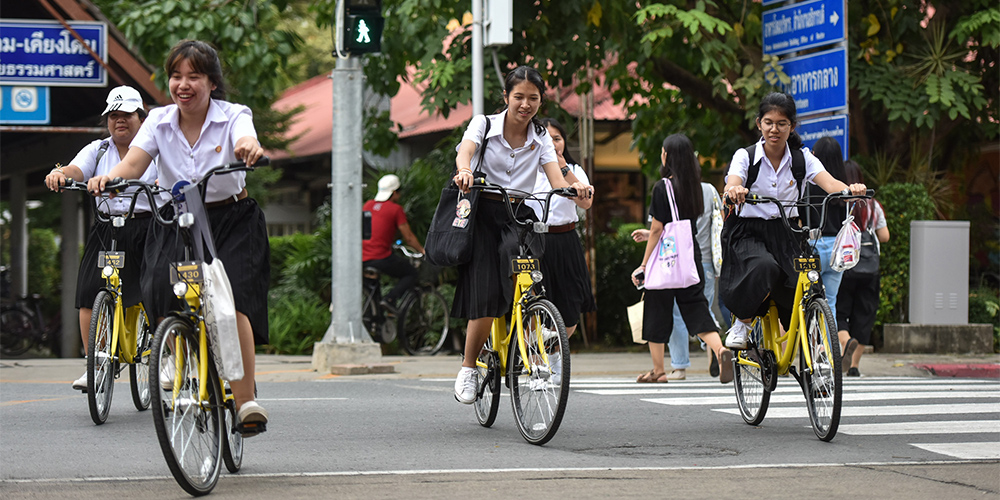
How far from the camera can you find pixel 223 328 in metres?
4.79

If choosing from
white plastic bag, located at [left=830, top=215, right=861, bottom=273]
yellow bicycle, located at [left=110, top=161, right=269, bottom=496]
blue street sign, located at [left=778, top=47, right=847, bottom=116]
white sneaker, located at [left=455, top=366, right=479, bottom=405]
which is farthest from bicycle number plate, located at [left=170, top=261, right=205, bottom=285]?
blue street sign, located at [left=778, top=47, right=847, bottom=116]

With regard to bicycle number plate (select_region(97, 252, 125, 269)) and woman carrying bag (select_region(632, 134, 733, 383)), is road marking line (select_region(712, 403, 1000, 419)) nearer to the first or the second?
woman carrying bag (select_region(632, 134, 733, 383))

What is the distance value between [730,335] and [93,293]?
375cm

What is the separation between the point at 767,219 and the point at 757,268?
314mm

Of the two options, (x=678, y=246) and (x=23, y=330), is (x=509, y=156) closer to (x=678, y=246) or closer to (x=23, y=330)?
(x=678, y=246)

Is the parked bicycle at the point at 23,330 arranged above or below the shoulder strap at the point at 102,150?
below

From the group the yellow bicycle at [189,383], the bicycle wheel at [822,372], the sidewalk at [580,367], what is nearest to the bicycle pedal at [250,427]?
the yellow bicycle at [189,383]

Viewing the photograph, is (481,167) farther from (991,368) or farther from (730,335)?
(991,368)

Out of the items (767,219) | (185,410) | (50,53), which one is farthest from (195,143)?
(50,53)

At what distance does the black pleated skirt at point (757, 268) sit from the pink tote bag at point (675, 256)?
89.5 inches

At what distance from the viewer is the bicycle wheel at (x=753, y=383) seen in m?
6.81

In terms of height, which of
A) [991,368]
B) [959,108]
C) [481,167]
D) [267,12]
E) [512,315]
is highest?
[267,12]

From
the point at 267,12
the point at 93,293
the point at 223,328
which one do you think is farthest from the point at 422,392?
the point at 267,12

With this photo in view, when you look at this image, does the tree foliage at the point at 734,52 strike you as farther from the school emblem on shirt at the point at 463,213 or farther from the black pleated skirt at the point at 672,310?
the school emblem on shirt at the point at 463,213
